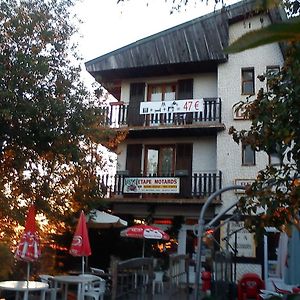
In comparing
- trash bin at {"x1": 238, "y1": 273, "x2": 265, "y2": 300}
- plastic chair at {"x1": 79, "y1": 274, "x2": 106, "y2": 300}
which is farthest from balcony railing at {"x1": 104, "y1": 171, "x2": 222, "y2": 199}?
plastic chair at {"x1": 79, "y1": 274, "x2": 106, "y2": 300}

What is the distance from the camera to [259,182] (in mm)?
5562

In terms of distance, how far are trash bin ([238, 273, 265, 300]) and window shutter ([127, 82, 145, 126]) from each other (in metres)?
8.68

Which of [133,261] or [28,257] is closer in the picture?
[133,261]

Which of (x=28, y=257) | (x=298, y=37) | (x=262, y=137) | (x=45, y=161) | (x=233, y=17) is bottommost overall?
(x=28, y=257)

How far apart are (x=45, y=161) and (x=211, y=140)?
750cm

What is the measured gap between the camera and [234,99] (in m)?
17.8

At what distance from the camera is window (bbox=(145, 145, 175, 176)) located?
1875cm

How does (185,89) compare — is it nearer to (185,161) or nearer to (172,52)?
(172,52)

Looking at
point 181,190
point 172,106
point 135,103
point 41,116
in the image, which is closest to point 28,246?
point 41,116

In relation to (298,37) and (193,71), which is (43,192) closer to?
(193,71)

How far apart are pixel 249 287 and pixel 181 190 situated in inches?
266

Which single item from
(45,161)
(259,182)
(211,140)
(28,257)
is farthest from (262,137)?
(211,140)

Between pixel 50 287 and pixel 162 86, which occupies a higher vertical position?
pixel 162 86

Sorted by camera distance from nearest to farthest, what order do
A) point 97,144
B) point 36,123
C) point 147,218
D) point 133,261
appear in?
point 133,261
point 36,123
point 97,144
point 147,218
